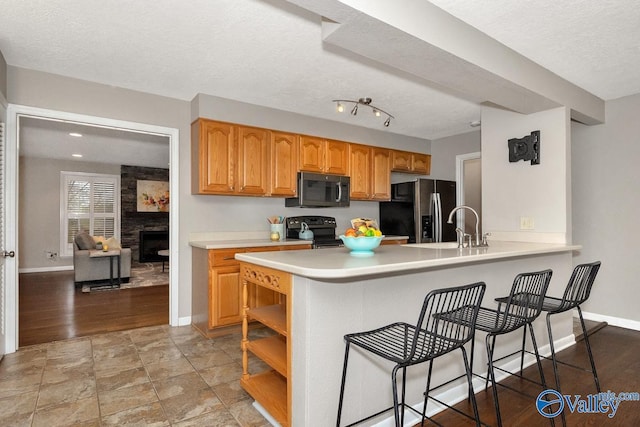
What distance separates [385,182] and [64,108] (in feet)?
12.2

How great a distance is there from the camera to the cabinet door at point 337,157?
4.45 m

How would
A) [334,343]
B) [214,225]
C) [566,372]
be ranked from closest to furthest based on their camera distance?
1. [334,343]
2. [566,372]
3. [214,225]

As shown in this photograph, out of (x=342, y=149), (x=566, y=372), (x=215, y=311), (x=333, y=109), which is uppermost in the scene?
(x=333, y=109)

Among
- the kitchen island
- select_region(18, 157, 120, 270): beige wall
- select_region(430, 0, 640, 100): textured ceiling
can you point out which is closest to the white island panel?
the kitchen island

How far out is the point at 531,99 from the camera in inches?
115

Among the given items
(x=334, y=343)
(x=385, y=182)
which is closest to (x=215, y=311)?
(x=334, y=343)

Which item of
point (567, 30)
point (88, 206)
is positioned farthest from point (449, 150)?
point (88, 206)

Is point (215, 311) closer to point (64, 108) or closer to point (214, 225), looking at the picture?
point (214, 225)

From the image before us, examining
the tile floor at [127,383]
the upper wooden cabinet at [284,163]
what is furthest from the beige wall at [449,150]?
the tile floor at [127,383]

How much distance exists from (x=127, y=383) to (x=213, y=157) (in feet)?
6.92

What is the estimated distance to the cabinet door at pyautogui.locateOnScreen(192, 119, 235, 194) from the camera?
3.54 m

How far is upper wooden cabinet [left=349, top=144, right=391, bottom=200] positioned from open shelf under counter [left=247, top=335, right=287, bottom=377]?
280cm

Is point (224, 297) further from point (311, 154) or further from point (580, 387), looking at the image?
point (580, 387)

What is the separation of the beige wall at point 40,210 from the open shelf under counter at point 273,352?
750 centimetres
